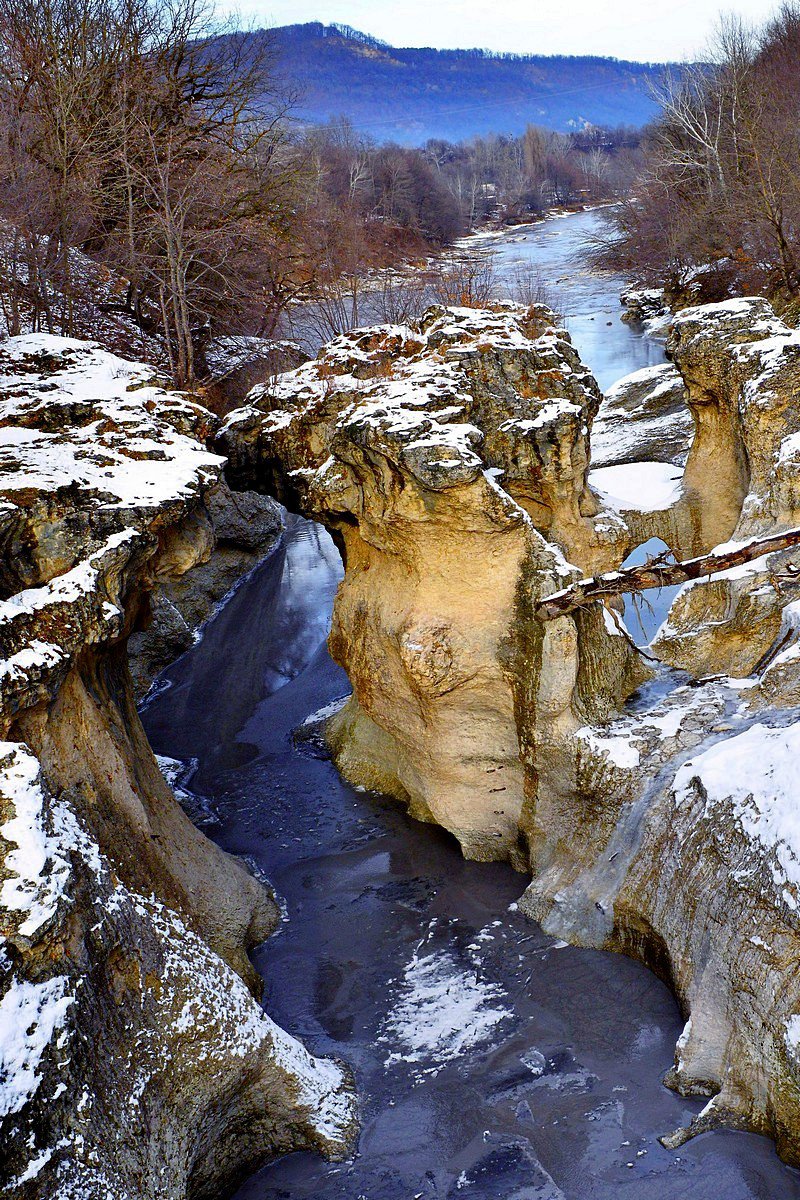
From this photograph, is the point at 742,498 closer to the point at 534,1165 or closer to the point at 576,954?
the point at 576,954

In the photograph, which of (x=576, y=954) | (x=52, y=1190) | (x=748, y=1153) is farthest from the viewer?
(x=576, y=954)

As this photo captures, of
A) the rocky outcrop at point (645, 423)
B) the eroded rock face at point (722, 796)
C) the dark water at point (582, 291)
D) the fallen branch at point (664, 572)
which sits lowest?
the eroded rock face at point (722, 796)

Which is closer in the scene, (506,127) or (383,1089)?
(383,1089)

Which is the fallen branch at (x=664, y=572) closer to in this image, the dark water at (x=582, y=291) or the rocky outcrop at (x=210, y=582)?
the rocky outcrop at (x=210, y=582)

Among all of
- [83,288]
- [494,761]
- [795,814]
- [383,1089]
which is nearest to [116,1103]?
[383,1089]

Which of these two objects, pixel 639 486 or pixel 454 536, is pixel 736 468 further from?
pixel 454 536

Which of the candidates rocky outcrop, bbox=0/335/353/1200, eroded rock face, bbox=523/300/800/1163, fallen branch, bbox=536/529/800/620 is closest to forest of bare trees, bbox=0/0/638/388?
eroded rock face, bbox=523/300/800/1163

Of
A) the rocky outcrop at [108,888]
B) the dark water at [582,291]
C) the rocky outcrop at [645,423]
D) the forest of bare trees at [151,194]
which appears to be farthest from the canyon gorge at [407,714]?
the dark water at [582,291]
